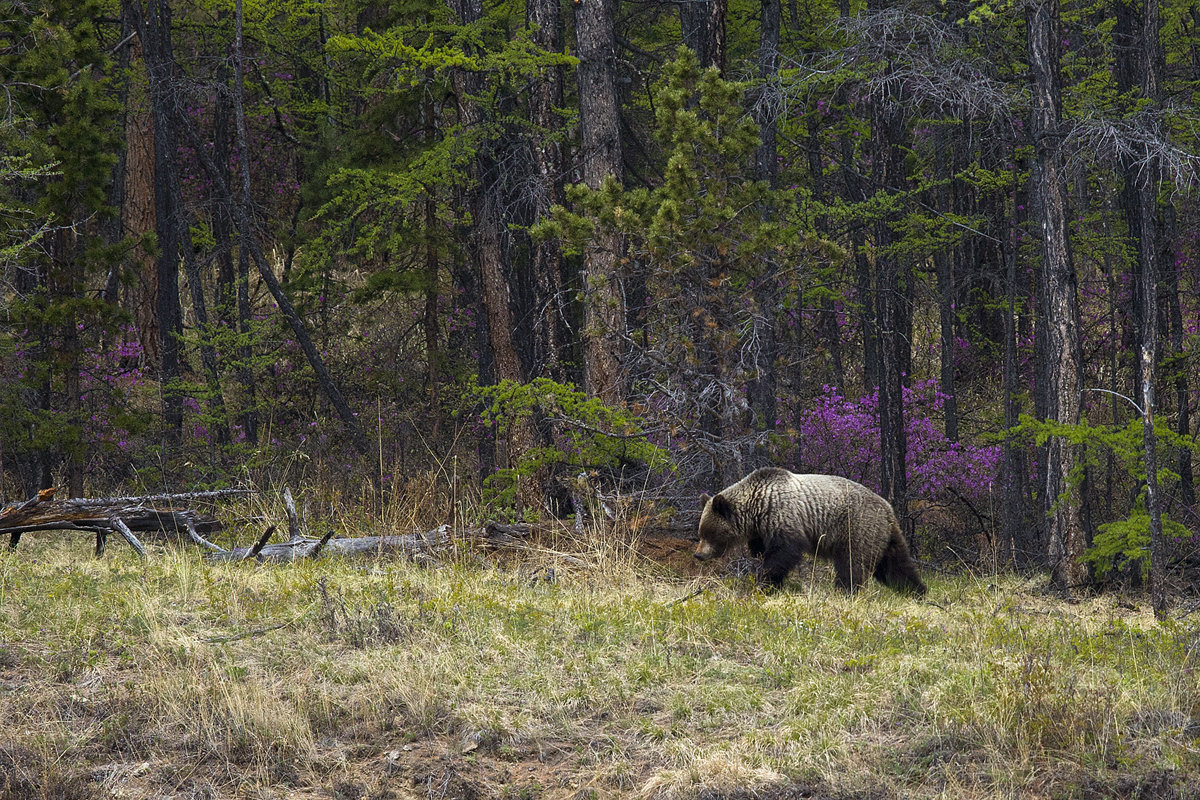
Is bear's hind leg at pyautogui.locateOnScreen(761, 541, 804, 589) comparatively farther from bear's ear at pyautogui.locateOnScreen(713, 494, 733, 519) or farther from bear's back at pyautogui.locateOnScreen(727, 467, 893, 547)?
bear's ear at pyautogui.locateOnScreen(713, 494, 733, 519)

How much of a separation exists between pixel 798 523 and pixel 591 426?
8.07 ft

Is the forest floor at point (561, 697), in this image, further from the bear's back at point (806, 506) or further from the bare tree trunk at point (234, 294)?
the bare tree trunk at point (234, 294)

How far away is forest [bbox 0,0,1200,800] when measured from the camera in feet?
19.2

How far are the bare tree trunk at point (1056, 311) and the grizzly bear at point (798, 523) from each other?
263cm

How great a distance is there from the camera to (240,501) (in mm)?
12742

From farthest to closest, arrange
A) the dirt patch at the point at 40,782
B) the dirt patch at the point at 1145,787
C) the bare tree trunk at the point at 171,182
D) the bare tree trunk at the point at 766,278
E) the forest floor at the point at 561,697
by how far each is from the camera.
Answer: the bare tree trunk at the point at 171,182 < the bare tree trunk at the point at 766,278 < the dirt patch at the point at 40,782 < the forest floor at the point at 561,697 < the dirt patch at the point at 1145,787

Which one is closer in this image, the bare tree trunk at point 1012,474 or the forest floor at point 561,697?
the forest floor at point 561,697

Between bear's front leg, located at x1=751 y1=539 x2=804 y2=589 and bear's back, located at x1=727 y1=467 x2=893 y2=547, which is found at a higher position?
bear's back, located at x1=727 y1=467 x2=893 y2=547

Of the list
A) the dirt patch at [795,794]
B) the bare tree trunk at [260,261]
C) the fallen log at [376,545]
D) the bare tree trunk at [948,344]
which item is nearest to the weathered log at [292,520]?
the fallen log at [376,545]

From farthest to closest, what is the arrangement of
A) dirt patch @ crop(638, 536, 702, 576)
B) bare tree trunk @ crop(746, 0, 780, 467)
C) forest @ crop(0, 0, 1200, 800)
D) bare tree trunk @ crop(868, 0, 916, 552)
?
bare tree trunk @ crop(868, 0, 916, 552) → bare tree trunk @ crop(746, 0, 780, 467) → dirt patch @ crop(638, 536, 702, 576) → forest @ crop(0, 0, 1200, 800)

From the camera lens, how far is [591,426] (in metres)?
11.1

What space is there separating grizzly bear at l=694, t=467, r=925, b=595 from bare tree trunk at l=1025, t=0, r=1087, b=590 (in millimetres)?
2630

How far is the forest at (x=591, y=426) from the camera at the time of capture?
5844 millimetres

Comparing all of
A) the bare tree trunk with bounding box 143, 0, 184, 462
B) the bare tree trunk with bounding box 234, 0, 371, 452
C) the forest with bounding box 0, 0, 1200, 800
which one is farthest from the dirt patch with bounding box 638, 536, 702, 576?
the bare tree trunk with bounding box 143, 0, 184, 462
